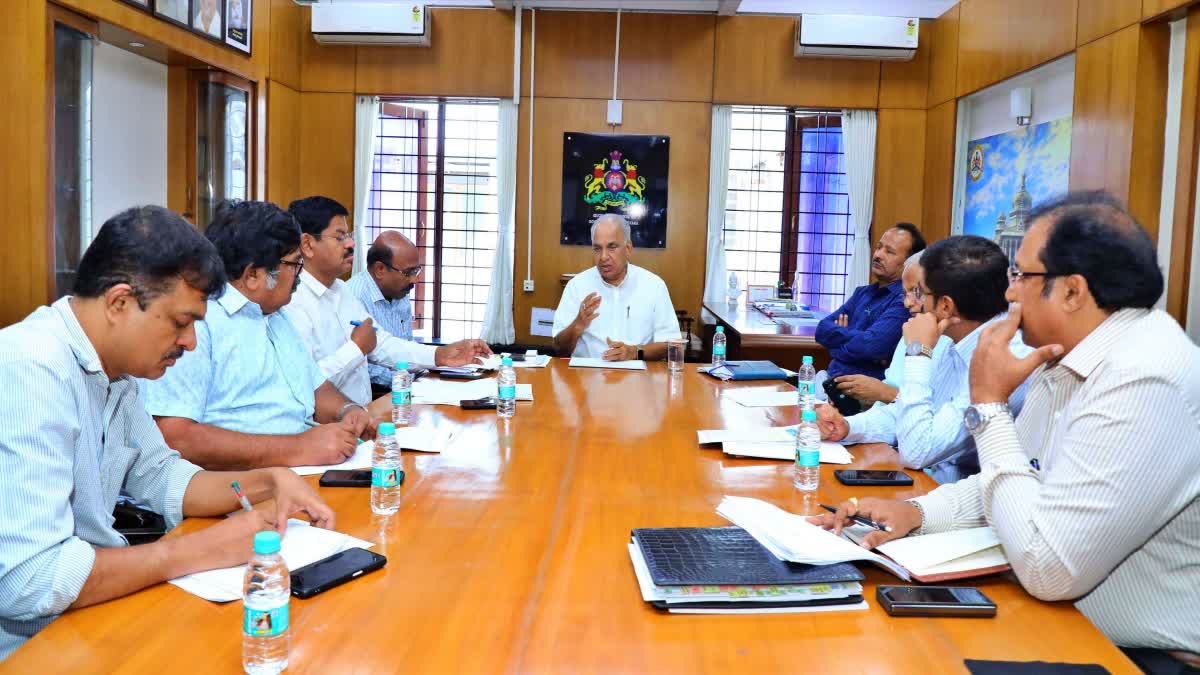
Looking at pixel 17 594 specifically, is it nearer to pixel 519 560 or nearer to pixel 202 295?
pixel 202 295

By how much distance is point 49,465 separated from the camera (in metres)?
1.42

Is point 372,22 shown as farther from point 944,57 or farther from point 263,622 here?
point 263,622

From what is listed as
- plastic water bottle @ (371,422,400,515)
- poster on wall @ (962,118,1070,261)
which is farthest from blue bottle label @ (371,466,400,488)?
poster on wall @ (962,118,1070,261)

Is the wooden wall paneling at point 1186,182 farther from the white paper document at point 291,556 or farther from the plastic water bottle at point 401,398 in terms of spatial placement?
the white paper document at point 291,556

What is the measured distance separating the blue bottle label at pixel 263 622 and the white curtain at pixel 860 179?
7.20m

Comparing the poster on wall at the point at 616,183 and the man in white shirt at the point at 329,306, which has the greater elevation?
the poster on wall at the point at 616,183

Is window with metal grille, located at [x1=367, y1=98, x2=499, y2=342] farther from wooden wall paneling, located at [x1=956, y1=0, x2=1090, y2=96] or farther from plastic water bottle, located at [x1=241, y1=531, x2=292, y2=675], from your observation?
plastic water bottle, located at [x1=241, y1=531, x2=292, y2=675]

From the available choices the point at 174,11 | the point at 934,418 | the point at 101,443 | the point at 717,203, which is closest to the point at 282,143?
the point at 174,11

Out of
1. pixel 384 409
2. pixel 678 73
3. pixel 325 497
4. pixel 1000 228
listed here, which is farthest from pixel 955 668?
pixel 678 73

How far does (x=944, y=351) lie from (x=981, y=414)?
1105mm

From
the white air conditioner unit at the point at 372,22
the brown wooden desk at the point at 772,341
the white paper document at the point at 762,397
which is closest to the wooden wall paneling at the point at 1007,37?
the brown wooden desk at the point at 772,341

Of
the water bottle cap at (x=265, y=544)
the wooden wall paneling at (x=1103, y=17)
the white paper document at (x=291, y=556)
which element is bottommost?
the white paper document at (x=291, y=556)

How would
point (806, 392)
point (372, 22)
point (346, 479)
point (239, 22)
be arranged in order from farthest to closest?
point (372, 22) < point (239, 22) < point (806, 392) < point (346, 479)

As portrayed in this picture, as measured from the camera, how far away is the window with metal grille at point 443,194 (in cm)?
834
